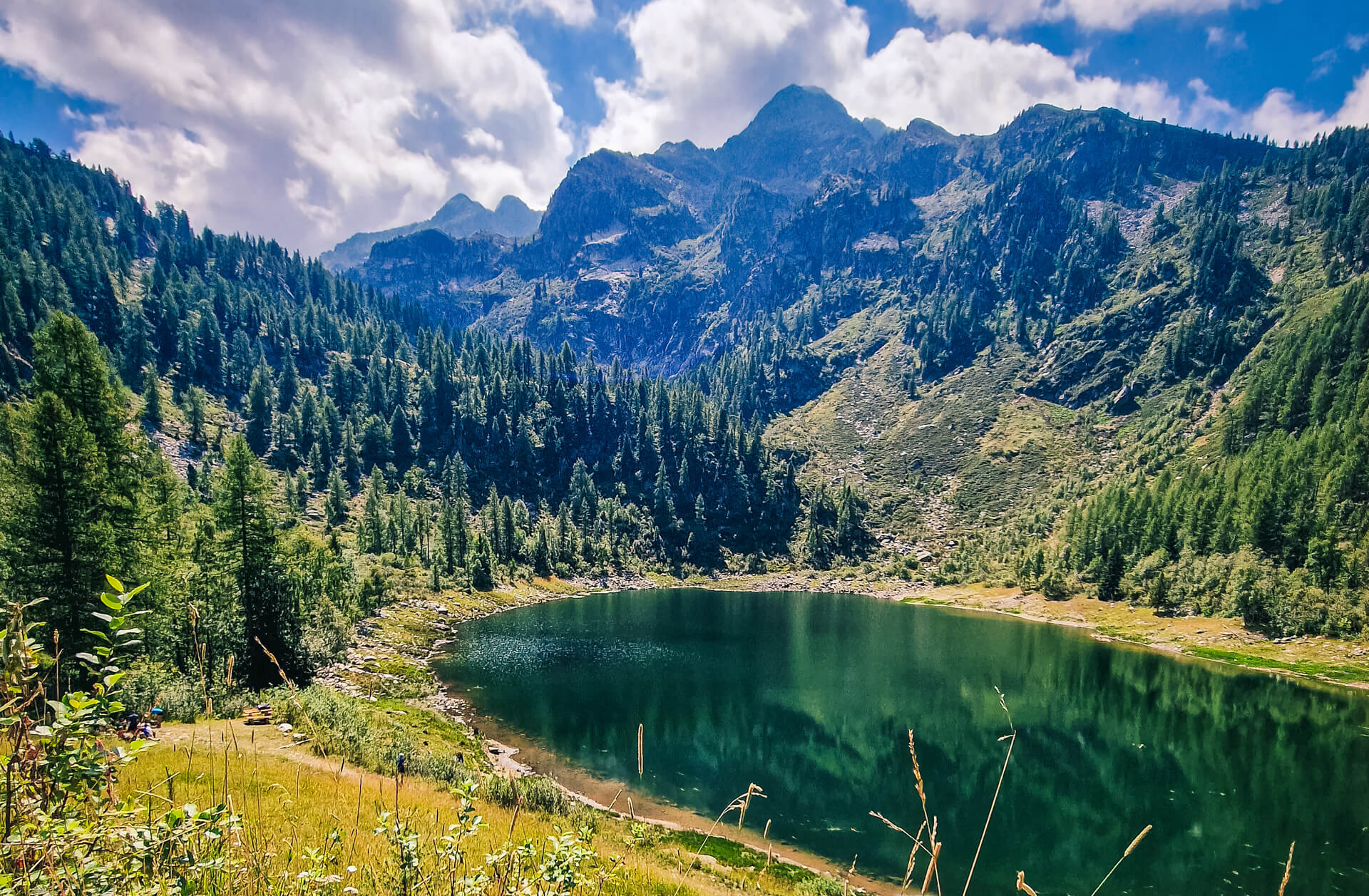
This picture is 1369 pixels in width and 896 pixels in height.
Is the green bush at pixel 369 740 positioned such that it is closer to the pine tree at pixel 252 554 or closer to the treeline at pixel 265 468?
the treeline at pixel 265 468

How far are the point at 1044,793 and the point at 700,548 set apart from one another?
133 meters

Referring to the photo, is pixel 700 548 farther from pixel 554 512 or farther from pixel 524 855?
pixel 524 855

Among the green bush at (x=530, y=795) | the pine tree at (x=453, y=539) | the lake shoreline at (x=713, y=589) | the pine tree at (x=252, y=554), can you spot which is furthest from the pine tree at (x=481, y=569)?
the green bush at (x=530, y=795)

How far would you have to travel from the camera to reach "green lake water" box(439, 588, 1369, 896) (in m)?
28.5

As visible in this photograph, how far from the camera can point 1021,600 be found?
115 meters

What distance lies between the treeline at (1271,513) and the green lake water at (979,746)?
21138 millimetres

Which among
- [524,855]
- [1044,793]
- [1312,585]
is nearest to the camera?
[524,855]

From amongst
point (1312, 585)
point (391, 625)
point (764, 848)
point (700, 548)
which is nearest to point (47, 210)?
point (391, 625)

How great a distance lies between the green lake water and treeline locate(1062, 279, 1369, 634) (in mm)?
21138

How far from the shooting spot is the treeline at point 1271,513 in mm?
75688

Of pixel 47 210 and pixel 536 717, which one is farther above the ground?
pixel 47 210

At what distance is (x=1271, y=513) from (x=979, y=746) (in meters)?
78.8

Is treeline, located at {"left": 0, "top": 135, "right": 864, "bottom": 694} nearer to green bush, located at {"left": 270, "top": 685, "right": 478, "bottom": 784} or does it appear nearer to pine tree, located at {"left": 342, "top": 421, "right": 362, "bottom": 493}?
pine tree, located at {"left": 342, "top": 421, "right": 362, "bottom": 493}

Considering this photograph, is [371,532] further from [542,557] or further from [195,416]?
[195,416]
